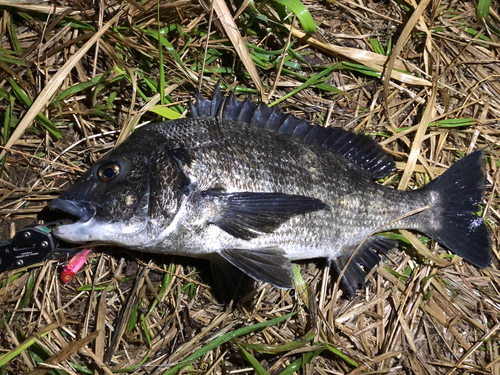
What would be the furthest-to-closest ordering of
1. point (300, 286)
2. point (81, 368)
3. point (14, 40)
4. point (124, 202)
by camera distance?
point (300, 286) < point (14, 40) < point (81, 368) < point (124, 202)

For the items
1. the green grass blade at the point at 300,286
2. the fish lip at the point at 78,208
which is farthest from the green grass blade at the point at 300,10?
the fish lip at the point at 78,208

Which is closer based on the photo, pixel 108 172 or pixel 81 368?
pixel 108 172

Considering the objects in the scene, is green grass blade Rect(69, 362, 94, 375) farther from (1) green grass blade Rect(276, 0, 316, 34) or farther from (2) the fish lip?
(1) green grass blade Rect(276, 0, 316, 34)

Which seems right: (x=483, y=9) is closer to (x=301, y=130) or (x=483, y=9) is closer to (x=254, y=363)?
(x=301, y=130)

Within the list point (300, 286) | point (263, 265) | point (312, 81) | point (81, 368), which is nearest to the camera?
point (263, 265)

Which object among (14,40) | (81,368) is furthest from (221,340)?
(14,40)

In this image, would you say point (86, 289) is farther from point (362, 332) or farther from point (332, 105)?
point (332, 105)
